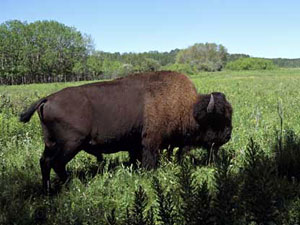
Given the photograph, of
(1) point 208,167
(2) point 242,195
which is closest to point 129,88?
(1) point 208,167

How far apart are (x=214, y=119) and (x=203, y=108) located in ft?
1.16

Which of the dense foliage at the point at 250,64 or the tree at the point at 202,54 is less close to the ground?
the tree at the point at 202,54

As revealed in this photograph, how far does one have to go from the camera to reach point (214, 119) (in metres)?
6.36

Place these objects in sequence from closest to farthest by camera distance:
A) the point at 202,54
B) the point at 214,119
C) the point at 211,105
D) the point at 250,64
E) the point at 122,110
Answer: the point at 122,110 → the point at 211,105 → the point at 214,119 → the point at 250,64 → the point at 202,54

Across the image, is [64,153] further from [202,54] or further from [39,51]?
[202,54]

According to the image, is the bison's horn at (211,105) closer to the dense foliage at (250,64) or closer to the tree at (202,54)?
the dense foliage at (250,64)

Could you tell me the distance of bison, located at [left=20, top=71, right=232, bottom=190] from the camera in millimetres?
4945

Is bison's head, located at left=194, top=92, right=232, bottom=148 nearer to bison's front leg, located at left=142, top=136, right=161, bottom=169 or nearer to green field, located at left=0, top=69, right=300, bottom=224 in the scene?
green field, located at left=0, top=69, right=300, bottom=224

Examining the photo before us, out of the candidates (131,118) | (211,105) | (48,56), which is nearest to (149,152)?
(131,118)

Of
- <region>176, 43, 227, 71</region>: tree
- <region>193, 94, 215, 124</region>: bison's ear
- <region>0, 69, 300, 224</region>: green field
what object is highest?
<region>176, 43, 227, 71</region>: tree

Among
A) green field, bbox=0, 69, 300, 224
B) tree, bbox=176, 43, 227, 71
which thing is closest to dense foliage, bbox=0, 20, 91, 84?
tree, bbox=176, 43, 227, 71

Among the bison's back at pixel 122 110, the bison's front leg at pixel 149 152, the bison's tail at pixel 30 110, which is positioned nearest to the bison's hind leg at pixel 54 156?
the bison's back at pixel 122 110

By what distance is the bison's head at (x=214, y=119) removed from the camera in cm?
620

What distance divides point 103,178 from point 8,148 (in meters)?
2.52
